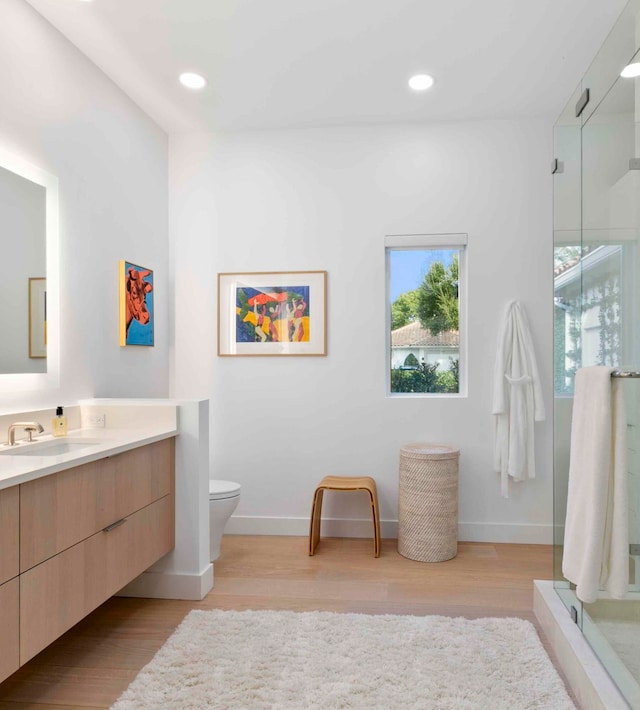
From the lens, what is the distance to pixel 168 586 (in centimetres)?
275

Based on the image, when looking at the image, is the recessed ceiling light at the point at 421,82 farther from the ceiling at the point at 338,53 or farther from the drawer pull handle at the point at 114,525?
the drawer pull handle at the point at 114,525

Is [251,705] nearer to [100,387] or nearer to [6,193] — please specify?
[100,387]

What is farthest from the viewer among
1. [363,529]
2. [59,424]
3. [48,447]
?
[363,529]

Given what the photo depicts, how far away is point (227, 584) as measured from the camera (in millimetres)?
2914

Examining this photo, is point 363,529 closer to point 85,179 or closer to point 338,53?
point 85,179

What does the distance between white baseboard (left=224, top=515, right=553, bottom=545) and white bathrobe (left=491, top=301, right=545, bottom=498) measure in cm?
27

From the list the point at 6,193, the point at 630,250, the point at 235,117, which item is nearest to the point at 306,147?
the point at 235,117

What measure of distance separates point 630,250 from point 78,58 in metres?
2.66

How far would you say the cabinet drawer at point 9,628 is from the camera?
1549 millimetres

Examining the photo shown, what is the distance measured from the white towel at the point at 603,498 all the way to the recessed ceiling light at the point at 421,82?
2024 millimetres

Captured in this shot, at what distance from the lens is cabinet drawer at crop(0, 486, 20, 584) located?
1.56 metres

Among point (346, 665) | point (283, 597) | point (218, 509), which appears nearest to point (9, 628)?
point (346, 665)

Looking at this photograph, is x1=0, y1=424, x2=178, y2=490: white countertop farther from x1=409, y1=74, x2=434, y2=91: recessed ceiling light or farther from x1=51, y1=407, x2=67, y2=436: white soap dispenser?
x1=409, y1=74, x2=434, y2=91: recessed ceiling light

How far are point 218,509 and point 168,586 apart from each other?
463mm
